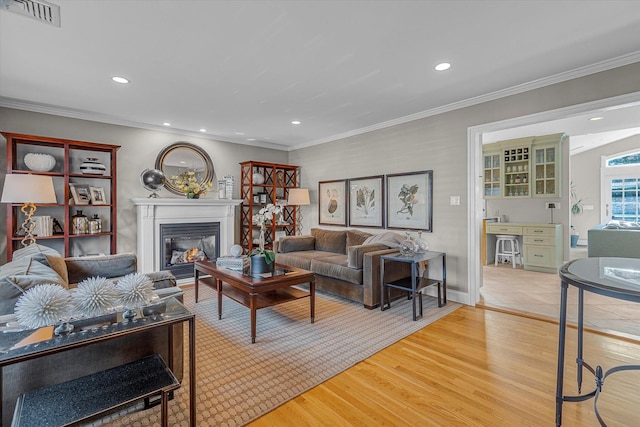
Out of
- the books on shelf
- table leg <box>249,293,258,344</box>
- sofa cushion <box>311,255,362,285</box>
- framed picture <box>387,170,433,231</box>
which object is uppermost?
framed picture <box>387,170,433,231</box>

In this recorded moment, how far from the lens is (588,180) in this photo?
831 centimetres

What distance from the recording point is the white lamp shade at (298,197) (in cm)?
546

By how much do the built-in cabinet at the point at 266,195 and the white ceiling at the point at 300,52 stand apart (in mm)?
1764

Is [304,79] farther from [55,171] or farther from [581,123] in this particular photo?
[581,123]

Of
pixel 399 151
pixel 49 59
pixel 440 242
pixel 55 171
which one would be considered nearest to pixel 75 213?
pixel 55 171

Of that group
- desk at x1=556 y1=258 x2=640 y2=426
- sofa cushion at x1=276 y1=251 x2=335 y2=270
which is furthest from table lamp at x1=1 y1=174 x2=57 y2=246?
desk at x1=556 y1=258 x2=640 y2=426

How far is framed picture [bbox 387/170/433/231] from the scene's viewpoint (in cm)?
403

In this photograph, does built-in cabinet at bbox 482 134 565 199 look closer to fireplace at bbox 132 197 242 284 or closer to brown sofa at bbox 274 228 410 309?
brown sofa at bbox 274 228 410 309

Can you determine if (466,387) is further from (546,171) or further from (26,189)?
(546,171)

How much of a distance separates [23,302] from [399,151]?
414cm

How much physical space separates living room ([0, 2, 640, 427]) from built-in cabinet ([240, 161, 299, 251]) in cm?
27

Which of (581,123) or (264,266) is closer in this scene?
(264,266)

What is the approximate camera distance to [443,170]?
3.86 meters

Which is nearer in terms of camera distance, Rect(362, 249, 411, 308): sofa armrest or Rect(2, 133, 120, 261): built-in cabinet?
Rect(362, 249, 411, 308): sofa armrest
